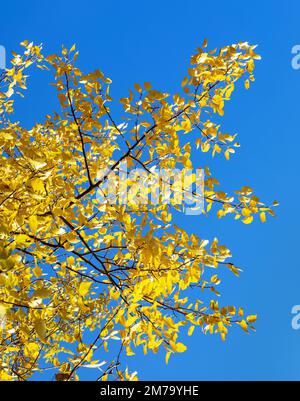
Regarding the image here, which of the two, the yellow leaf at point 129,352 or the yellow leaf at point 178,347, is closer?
the yellow leaf at point 178,347

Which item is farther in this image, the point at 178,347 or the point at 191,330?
the point at 191,330

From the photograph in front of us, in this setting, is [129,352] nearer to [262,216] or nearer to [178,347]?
[178,347]

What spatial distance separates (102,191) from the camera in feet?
9.73

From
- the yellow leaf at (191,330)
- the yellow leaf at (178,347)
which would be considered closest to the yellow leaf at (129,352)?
the yellow leaf at (191,330)

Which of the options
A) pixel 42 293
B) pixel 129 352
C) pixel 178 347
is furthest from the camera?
pixel 129 352

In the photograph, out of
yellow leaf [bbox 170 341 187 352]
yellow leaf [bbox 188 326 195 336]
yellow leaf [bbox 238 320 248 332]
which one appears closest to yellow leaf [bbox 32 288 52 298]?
yellow leaf [bbox 170 341 187 352]

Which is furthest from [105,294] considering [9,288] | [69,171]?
[9,288]

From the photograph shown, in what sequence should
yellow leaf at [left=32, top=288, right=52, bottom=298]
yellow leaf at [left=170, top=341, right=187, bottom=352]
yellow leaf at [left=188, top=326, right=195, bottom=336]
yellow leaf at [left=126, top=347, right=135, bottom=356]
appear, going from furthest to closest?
yellow leaf at [left=126, top=347, right=135, bottom=356], yellow leaf at [left=188, top=326, right=195, bottom=336], yellow leaf at [left=170, top=341, right=187, bottom=352], yellow leaf at [left=32, top=288, right=52, bottom=298]

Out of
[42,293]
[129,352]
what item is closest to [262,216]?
[129,352]

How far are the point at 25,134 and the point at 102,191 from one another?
36.4 inches

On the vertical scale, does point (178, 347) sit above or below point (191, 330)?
below

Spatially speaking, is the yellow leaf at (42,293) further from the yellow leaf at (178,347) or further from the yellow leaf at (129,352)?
the yellow leaf at (129,352)

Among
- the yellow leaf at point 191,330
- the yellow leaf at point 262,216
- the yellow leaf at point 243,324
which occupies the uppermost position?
the yellow leaf at point 262,216

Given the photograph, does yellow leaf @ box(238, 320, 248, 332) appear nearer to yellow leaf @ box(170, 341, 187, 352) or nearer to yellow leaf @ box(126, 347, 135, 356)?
yellow leaf @ box(170, 341, 187, 352)
